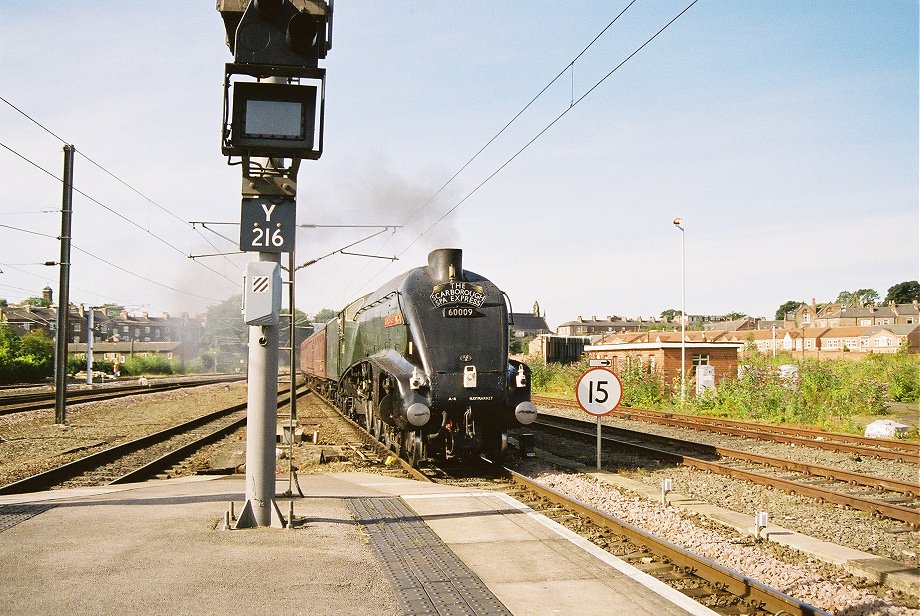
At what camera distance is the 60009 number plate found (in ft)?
41.0

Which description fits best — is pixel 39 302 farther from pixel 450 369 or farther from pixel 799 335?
pixel 450 369

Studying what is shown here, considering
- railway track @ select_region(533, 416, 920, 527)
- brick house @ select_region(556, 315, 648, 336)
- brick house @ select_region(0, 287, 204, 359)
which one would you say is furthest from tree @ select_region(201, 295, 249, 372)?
railway track @ select_region(533, 416, 920, 527)

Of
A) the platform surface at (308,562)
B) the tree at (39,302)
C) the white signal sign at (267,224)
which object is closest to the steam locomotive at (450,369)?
the platform surface at (308,562)

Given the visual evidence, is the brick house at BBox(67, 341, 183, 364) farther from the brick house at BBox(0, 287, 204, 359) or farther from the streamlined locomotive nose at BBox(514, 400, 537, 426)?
the streamlined locomotive nose at BBox(514, 400, 537, 426)

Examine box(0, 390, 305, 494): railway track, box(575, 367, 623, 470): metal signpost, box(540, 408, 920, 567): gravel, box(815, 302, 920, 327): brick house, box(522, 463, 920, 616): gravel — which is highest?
box(815, 302, 920, 327): brick house

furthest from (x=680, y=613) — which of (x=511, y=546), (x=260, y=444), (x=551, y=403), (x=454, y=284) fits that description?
(x=551, y=403)

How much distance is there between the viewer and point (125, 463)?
14.1m

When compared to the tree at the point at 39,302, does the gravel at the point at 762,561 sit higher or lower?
lower

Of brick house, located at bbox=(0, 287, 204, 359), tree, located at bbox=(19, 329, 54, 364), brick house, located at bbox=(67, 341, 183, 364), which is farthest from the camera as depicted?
brick house, located at bbox=(67, 341, 183, 364)

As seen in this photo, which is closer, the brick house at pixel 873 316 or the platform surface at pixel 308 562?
the platform surface at pixel 308 562

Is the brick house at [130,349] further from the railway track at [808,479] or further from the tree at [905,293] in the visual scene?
the tree at [905,293]

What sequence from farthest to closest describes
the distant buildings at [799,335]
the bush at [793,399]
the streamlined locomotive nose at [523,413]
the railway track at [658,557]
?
1. the distant buildings at [799,335]
2. the bush at [793,399]
3. the streamlined locomotive nose at [523,413]
4. the railway track at [658,557]

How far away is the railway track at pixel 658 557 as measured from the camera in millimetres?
5527

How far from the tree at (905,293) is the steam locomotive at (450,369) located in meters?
166
